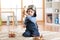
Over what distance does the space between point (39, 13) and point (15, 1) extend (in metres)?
0.97

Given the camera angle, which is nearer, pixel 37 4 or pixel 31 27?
pixel 31 27

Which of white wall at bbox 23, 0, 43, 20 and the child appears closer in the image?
the child

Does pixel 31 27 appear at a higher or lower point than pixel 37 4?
lower

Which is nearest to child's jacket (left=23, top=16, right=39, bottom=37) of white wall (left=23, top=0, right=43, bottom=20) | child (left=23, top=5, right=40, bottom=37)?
child (left=23, top=5, right=40, bottom=37)

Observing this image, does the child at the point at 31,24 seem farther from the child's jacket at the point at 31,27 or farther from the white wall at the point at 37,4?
the white wall at the point at 37,4

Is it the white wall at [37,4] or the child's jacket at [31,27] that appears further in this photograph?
the white wall at [37,4]

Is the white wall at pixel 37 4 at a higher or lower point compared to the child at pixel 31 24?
higher

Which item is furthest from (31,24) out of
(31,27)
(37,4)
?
(37,4)

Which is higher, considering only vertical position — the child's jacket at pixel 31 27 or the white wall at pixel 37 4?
the white wall at pixel 37 4

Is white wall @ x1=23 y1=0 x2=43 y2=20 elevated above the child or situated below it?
above

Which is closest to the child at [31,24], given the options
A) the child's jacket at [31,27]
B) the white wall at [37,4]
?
the child's jacket at [31,27]

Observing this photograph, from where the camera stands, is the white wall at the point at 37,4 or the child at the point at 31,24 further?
the white wall at the point at 37,4

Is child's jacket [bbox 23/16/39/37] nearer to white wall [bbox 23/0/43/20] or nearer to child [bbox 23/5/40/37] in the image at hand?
child [bbox 23/5/40/37]

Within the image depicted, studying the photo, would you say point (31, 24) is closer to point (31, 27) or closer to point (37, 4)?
point (31, 27)
